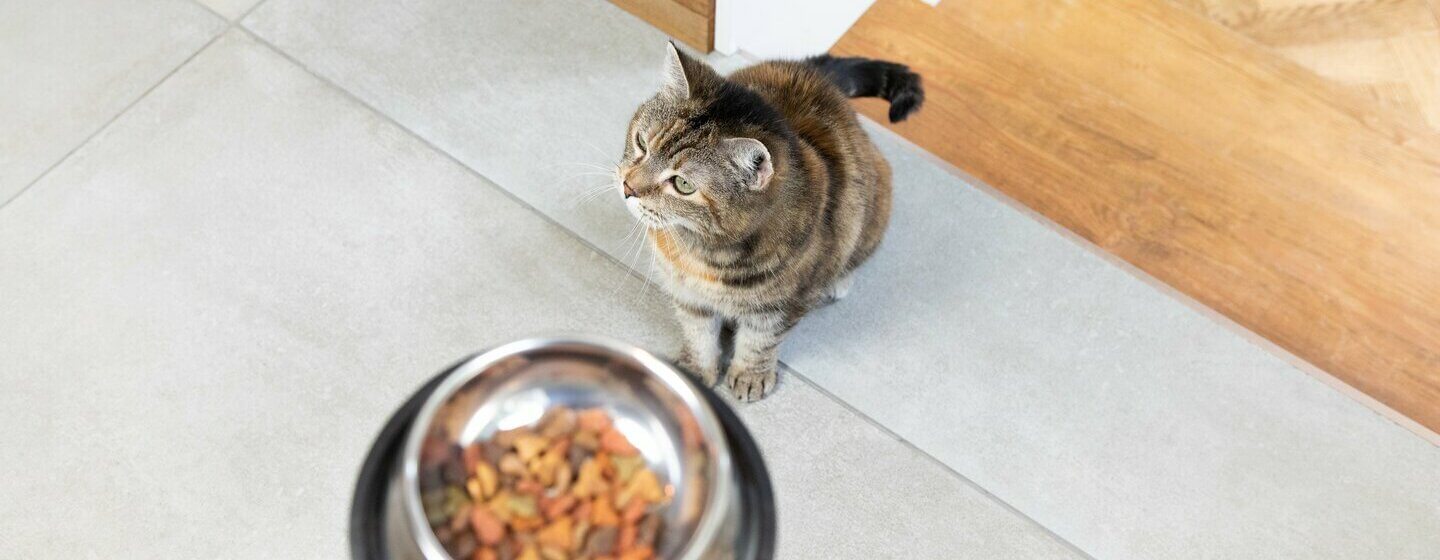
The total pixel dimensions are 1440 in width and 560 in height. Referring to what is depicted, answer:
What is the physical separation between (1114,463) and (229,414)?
4.45ft

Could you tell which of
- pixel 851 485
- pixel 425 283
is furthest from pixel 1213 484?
pixel 425 283

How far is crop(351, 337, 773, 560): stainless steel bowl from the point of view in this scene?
0.55m

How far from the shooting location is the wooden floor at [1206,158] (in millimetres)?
1753

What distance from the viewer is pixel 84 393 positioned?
155cm

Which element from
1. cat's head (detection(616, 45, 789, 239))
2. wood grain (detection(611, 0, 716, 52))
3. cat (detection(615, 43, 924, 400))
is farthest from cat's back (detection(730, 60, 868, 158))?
wood grain (detection(611, 0, 716, 52))

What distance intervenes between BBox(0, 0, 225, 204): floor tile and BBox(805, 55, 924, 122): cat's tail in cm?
122

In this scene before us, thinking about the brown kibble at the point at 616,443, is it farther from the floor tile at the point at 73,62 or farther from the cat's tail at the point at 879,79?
the floor tile at the point at 73,62

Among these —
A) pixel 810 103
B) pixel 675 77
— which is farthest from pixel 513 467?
pixel 810 103

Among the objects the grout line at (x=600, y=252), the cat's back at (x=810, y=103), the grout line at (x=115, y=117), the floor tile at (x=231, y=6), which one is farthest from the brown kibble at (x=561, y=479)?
the floor tile at (x=231, y=6)

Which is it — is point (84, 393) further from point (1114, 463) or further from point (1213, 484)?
point (1213, 484)

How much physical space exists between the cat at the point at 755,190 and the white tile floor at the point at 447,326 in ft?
0.64

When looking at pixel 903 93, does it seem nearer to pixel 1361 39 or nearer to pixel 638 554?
pixel 638 554

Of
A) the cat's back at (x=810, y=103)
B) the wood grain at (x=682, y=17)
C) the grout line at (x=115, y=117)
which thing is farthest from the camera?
the wood grain at (x=682, y=17)

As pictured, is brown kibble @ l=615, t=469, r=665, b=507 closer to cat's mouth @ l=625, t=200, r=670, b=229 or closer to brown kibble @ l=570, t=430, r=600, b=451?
brown kibble @ l=570, t=430, r=600, b=451
